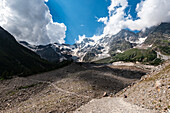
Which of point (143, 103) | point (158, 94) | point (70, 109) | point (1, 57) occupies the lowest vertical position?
point (70, 109)

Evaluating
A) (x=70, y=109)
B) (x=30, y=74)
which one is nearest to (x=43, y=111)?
(x=70, y=109)

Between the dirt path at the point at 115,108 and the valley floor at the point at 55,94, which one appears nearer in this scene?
the dirt path at the point at 115,108

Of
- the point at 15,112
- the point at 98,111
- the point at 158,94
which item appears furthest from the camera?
the point at 15,112

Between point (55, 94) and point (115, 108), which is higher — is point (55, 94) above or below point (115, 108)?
below

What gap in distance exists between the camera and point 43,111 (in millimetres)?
15547

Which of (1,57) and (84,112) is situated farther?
(1,57)

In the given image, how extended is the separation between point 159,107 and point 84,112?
10131 millimetres

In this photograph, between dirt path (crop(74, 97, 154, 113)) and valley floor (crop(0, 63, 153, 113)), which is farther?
valley floor (crop(0, 63, 153, 113))

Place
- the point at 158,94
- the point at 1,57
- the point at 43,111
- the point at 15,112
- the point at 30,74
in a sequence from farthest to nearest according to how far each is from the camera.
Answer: the point at 1,57, the point at 30,74, the point at 15,112, the point at 43,111, the point at 158,94

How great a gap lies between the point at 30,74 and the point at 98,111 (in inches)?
2431

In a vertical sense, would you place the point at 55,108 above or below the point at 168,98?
below

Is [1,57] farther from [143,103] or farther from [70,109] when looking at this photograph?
[143,103]

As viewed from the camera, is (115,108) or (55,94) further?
(55,94)

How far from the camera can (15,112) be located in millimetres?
16812
